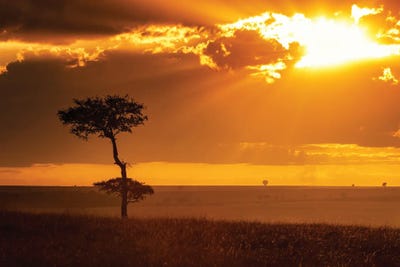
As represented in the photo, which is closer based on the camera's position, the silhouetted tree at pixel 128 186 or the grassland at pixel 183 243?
the grassland at pixel 183 243

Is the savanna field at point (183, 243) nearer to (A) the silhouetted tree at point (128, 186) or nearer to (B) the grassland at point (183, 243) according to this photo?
(B) the grassland at point (183, 243)

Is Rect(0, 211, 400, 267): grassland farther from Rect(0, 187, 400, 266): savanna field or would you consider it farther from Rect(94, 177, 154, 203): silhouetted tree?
Rect(94, 177, 154, 203): silhouetted tree

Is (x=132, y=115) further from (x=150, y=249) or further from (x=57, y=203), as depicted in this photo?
(x=57, y=203)

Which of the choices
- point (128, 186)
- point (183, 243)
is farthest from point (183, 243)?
point (128, 186)

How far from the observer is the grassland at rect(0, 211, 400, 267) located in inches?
733

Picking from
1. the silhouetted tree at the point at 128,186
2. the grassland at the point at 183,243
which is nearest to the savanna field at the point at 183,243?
the grassland at the point at 183,243

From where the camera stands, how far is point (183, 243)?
22.1 metres

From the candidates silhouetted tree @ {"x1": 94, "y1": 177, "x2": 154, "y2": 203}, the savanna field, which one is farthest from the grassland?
silhouetted tree @ {"x1": 94, "y1": 177, "x2": 154, "y2": 203}

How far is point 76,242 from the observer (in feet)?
71.4

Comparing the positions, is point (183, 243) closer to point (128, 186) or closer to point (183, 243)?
point (183, 243)

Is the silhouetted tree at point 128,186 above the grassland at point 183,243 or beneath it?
above

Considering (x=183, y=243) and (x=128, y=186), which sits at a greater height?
(x=128, y=186)

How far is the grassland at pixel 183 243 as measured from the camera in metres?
18.6

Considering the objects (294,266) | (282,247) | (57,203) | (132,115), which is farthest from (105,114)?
(57,203)
